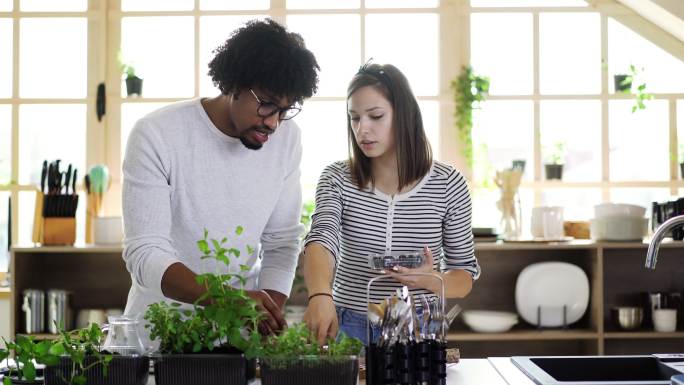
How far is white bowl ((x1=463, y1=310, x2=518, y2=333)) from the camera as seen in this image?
408 cm

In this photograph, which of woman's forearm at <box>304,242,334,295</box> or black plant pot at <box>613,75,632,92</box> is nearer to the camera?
woman's forearm at <box>304,242,334,295</box>

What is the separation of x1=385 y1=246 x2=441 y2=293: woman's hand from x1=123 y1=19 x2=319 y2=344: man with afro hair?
0.97 ft

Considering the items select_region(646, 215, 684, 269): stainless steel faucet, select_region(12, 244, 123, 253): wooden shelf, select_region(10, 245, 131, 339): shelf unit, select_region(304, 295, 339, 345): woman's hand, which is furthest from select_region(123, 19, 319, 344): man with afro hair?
select_region(10, 245, 131, 339): shelf unit

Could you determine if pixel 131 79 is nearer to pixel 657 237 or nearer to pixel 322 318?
pixel 322 318

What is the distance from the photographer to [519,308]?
13.5 feet

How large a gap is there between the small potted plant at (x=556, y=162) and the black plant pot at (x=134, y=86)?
216 cm

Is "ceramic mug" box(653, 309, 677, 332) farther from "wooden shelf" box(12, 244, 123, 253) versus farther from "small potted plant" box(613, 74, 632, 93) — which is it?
"wooden shelf" box(12, 244, 123, 253)

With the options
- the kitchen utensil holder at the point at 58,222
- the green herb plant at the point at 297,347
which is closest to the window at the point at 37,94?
the kitchen utensil holder at the point at 58,222

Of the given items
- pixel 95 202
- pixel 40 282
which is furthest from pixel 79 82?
pixel 40 282

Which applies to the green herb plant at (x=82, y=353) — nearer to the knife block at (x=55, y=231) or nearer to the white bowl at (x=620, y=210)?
the knife block at (x=55, y=231)

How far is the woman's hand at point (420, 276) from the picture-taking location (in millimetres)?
1947

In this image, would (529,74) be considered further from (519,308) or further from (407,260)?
(407,260)

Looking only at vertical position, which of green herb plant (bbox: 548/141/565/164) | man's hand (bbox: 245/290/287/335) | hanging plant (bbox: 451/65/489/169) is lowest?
Result: man's hand (bbox: 245/290/287/335)

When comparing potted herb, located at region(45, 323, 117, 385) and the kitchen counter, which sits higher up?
potted herb, located at region(45, 323, 117, 385)
